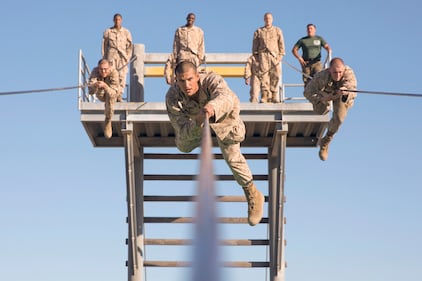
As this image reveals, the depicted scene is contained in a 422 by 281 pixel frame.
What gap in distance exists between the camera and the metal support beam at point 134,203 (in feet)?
46.6

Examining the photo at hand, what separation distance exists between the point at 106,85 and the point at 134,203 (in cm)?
300

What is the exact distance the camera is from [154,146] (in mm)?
15523

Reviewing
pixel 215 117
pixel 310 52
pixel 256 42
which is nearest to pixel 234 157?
pixel 215 117

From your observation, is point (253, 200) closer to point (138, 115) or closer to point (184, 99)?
point (184, 99)

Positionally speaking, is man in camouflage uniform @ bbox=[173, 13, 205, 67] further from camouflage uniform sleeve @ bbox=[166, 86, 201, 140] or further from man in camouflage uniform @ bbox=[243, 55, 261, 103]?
camouflage uniform sleeve @ bbox=[166, 86, 201, 140]

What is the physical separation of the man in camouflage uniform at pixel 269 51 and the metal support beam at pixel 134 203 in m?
2.67

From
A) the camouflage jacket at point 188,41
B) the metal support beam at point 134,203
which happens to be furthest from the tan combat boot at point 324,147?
the metal support beam at point 134,203

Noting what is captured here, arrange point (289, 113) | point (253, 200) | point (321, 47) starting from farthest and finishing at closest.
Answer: point (289, 113) < point (321, 47) < point (253, 200)

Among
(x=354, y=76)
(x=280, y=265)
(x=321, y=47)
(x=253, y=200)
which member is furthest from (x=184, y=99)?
(x=280, y=265)

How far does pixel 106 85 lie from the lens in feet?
40.8

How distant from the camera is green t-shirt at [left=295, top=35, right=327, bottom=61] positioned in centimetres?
1294

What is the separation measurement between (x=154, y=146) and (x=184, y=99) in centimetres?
829

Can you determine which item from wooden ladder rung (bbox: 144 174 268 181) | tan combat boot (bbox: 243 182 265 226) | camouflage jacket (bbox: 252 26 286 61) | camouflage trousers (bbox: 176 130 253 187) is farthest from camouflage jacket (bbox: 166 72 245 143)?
wooden ladder rung (bbox: 144 174 268 181)

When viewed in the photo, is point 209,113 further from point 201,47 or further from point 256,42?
point 256,42
